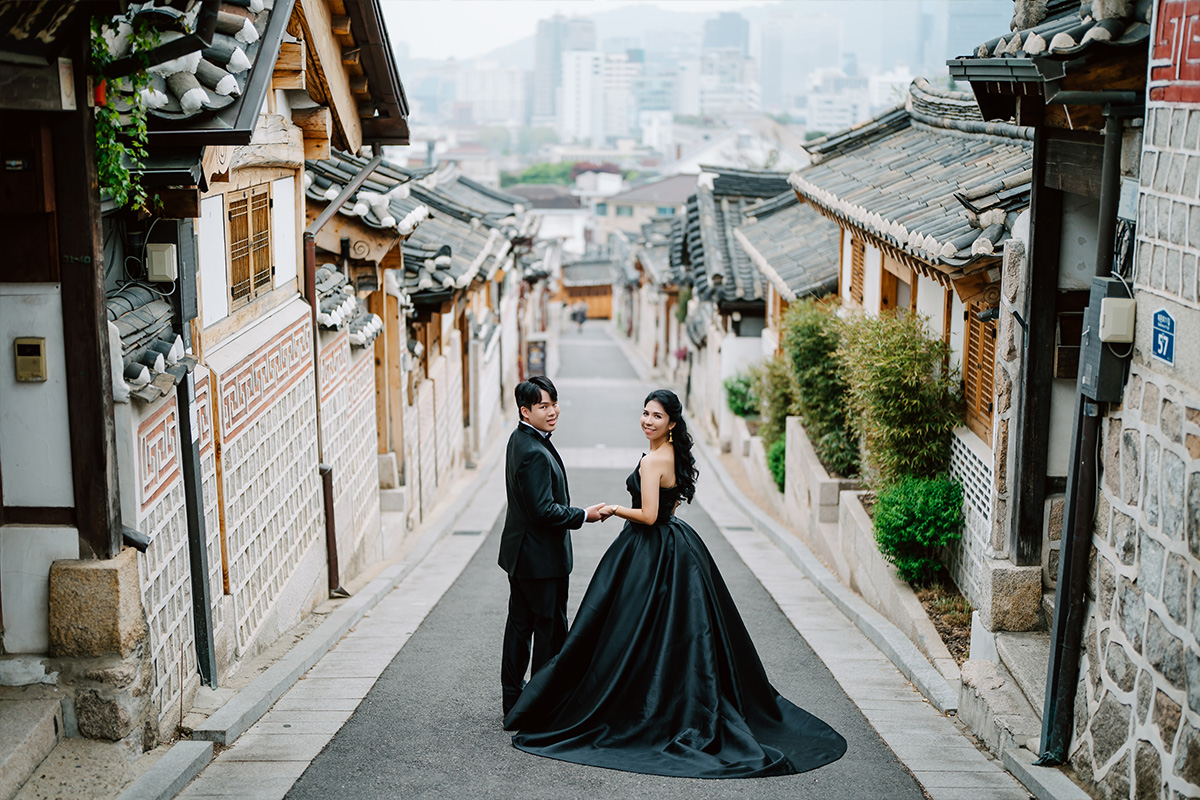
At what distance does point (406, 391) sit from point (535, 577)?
402 inches

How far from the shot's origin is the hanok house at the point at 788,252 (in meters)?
18.7

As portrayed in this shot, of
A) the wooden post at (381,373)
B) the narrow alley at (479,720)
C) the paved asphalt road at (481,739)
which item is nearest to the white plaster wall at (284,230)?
the narrow alley at (479,720)

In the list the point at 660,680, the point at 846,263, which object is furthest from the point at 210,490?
the point at 846,263

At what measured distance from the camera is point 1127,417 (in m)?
5.80

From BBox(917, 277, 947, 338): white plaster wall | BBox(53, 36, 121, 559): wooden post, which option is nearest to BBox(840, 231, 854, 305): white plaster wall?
BBox(917, 277, 947, 338): white plaster wall

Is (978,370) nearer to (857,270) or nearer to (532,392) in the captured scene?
(532,392)

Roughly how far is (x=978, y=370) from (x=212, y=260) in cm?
626

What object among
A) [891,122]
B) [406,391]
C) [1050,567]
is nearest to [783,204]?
[891,122]

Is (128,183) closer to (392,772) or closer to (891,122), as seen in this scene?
(392,772)

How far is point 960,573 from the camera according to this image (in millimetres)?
10391

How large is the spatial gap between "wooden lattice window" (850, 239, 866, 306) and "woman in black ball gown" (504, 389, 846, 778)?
31.1ft

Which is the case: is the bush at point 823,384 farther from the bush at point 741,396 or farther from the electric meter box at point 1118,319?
the electric meter box at point 1118,319

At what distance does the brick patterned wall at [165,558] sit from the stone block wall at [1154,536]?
4890 mm

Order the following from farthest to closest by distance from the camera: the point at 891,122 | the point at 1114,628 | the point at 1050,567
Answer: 1. the point at 891,122
2. the point at 1050,567
3. the point at 1114,628
